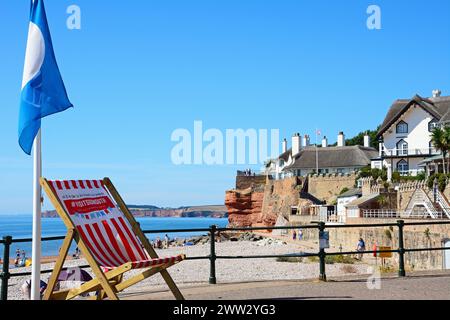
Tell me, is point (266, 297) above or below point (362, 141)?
below

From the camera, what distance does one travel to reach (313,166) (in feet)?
252

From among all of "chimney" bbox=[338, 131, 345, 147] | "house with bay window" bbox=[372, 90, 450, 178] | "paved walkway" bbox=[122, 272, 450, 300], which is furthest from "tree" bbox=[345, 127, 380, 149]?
"paved walkway" bbox=[122, 272, 450, 300]

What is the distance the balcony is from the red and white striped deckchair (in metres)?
51.4

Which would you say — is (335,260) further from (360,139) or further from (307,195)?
(360,139)

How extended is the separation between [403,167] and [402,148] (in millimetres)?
1936

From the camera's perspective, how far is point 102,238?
583 centimetres

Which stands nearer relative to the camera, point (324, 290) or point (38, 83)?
point (38, 83)

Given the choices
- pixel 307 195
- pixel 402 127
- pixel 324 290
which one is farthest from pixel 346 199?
pixel 324 290

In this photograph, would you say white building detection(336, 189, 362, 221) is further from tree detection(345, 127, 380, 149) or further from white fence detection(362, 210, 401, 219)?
tree detection(345, 127, 380, 149)

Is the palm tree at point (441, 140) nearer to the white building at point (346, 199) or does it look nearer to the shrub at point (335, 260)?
the white building at point (346, 199)

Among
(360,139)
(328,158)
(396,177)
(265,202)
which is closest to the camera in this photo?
(396,177)

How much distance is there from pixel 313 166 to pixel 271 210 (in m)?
8.43

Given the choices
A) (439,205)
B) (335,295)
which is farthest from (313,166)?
(335,295)
